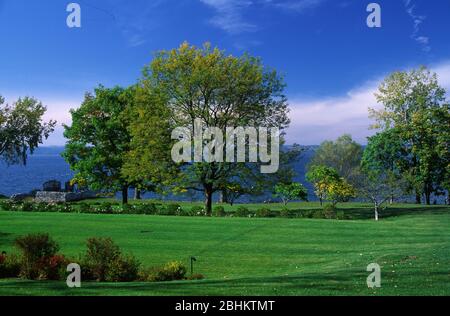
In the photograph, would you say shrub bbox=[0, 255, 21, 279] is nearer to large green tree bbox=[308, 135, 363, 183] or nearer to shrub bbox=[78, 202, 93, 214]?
shrub bbox=[78, 202, 93, 214]

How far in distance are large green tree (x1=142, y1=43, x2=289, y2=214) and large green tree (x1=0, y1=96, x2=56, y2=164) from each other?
89.1 ft

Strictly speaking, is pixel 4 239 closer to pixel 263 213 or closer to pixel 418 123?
pixel 263 213

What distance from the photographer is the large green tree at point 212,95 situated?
3366 cm

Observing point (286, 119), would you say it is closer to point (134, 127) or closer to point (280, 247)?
point (134, 127)

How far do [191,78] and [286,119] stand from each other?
8.24m

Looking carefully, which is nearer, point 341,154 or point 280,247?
point 280,247

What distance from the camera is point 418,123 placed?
139ft

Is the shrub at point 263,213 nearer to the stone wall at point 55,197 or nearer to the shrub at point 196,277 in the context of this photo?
the shrub at point 196,277

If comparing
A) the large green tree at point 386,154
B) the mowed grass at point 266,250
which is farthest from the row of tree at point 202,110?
the large green tree at point 386,154

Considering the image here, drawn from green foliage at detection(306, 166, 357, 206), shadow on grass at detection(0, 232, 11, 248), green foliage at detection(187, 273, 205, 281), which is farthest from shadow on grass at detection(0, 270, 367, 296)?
green foliage at detection(306, 166, 357, 206)

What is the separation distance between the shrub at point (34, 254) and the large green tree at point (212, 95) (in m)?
20.1
